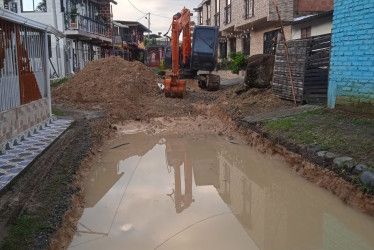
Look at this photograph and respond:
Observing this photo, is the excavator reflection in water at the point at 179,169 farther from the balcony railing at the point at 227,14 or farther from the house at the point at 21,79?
the balcony railing at the point at 227,14

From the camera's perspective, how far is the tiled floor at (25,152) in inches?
213

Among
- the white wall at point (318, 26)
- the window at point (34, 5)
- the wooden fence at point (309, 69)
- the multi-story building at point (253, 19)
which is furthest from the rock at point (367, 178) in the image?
the window at point (34, 5)

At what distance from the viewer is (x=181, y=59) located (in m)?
18.4

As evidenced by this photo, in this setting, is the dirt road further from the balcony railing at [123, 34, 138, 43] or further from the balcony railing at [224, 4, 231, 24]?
the balcony railing at [123, 34, 138, 43]

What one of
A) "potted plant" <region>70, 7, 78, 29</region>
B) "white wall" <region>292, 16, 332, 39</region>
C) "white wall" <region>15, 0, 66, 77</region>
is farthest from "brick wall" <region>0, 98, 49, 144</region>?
"potted plant" <region>70, 7, 78, 29</region>

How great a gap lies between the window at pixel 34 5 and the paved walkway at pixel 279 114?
58.3 ft

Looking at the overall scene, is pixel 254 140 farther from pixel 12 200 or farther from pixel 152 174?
pixel 12 200

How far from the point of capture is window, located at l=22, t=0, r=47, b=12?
22.0 metres

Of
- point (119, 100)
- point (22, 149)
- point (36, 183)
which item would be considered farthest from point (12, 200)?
point (119, 100)

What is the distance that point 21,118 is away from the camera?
24.8 feet

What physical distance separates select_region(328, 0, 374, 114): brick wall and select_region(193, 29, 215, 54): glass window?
8.53 meters

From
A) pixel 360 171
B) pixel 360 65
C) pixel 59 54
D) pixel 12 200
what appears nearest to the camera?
pixel 12 200

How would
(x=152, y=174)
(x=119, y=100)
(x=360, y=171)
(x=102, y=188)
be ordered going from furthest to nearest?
(x=119, y=100) < (x=152, y=174) < (x=102, y=188) < (x=360, y=171)

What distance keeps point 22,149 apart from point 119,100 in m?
7.50
